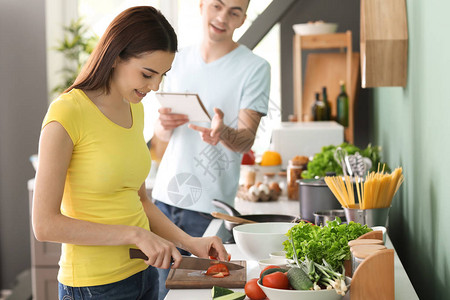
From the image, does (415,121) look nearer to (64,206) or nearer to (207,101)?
(207,101)

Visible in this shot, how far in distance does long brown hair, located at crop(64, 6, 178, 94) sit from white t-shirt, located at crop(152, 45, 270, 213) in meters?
0.79

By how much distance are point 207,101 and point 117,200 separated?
2.86ft

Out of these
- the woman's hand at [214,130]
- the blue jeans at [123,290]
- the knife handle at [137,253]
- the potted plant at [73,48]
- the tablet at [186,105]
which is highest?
the potted plant at [73,48]

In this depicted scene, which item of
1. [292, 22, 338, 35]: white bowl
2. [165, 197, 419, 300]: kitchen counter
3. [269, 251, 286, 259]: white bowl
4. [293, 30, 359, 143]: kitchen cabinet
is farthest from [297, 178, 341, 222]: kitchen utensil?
[292, 22, 338, 35]: white bowl

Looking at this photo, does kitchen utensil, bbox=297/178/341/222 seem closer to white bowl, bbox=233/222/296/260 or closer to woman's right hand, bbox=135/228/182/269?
white bowl, bbox=233/222/296/260

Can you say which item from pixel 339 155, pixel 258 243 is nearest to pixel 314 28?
pixel 339 155

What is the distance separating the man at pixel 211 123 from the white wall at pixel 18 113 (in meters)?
2.52

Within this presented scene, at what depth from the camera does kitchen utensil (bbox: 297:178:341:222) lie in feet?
6.16

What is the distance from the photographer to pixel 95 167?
1.30 meters

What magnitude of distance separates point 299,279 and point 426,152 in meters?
0.79

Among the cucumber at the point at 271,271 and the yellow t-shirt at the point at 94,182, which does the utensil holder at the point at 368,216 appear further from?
the yellow t-shirt at the point at 94,182

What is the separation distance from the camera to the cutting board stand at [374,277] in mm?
1130

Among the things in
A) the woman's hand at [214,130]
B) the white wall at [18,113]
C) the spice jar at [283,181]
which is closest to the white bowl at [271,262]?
the woman's hand at [214,130]

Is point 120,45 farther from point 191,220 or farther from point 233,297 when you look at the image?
point 191,220
